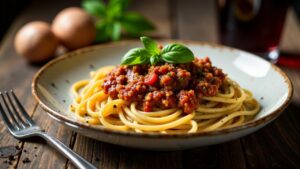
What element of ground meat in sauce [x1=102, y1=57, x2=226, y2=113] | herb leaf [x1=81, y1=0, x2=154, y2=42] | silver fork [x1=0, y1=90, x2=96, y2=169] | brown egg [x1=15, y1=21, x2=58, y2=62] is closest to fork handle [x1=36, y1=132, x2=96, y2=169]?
silver fork [x1=0, y1=90, x2=96, y2=169]

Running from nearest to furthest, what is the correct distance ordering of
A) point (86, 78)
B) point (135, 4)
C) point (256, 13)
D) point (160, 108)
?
point (160, 108) < point (86, 78) < point (256, 13) < point (135, 4)

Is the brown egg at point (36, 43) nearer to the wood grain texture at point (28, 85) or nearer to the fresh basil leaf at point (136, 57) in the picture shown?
→ the wood grain texture at point (28, 85)

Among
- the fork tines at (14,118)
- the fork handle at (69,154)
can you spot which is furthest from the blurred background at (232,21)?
the fork handle at (69,154)

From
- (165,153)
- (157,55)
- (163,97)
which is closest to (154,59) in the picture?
(157,55)

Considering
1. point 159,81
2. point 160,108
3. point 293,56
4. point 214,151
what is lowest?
point 293,56

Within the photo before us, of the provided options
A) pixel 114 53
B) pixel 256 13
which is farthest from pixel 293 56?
pixel 114 53

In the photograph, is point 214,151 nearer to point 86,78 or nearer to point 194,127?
point 194,127

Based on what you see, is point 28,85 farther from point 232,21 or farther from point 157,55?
point 232,21
